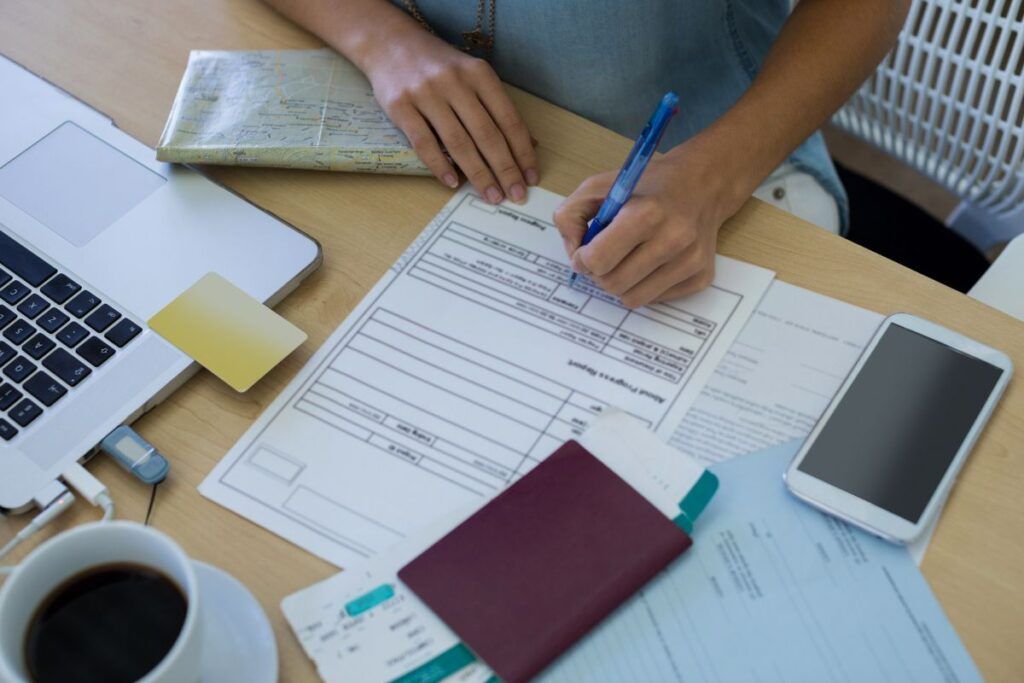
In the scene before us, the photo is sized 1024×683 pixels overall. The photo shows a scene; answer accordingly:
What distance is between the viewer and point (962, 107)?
3.51 feet

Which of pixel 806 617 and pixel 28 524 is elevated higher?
pixel 806 617

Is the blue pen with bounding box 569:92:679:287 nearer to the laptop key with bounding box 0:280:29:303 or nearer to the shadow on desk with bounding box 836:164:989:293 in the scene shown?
the laptop key with bounding box 0:280:29:303

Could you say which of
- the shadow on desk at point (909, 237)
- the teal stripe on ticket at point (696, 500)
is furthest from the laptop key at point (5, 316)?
the shadow on desk at point (909, 237)

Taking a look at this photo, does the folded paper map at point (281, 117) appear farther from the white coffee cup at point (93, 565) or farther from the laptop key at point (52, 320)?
the white coffee cup at point (93, 565)

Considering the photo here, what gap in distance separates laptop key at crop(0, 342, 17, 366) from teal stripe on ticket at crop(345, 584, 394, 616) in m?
0.30

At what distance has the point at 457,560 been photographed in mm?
591

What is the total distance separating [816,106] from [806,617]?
17.2 inches

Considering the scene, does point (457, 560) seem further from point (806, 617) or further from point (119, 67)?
point (119, 67)

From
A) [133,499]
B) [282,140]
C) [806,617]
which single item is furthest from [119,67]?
[806,617]

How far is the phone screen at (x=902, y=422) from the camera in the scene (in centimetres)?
61

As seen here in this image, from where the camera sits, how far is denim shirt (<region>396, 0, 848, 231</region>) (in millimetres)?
828

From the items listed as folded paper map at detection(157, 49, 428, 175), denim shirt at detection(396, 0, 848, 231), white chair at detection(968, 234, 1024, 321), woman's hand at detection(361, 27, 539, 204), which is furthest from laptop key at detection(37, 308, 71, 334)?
white chair at detection(968, 234, 1024, 321)

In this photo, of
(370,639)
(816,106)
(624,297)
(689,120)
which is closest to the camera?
(370,639)

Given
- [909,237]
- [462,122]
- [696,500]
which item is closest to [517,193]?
[462,122]
